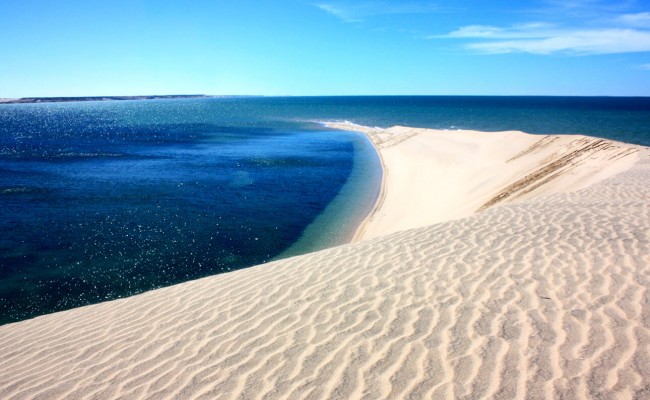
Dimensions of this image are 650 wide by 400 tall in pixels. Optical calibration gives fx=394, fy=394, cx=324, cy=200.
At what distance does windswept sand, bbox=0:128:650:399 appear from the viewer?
352 centimetres

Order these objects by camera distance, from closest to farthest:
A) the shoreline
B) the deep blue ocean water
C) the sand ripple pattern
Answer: the sand ripple pattern, the deep blue ocean water, the shoreline

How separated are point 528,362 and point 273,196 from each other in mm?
17139

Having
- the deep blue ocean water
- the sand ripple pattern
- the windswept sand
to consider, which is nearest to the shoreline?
the deep blue ocean water

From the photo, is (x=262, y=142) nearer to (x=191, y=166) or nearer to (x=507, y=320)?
(x=191, y=166)

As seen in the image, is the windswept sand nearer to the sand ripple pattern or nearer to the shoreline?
the sand ripple pattern

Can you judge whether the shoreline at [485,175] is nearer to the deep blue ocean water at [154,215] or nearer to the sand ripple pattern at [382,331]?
the deep blue ocean water at [154,215]

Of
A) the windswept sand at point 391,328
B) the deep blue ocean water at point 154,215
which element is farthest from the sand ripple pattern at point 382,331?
the deep blue ocean water at point 154,215

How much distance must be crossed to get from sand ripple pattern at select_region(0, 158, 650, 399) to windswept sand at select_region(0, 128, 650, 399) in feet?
0.06

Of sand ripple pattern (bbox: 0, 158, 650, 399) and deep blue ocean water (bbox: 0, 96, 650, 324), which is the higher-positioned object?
sand ripple pattern (bbox: 0, 158, 650, 399)

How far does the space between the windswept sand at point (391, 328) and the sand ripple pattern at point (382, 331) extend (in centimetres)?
2

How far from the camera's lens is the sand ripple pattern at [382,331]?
138 inches

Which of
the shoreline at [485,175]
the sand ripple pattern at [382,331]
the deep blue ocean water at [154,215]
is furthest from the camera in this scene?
the shoreline at [485,175]

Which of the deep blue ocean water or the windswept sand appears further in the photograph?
the deep blue ocean water

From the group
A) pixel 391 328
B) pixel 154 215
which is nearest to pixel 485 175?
pixel 154 215
